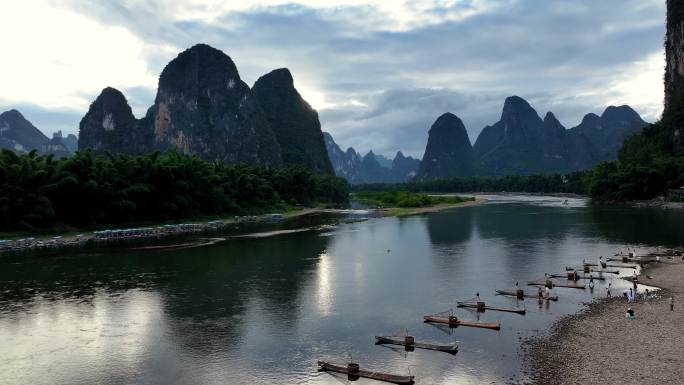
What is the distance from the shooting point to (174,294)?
3741cm

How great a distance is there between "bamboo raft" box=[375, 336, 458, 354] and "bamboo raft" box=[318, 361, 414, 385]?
3724 millimetres

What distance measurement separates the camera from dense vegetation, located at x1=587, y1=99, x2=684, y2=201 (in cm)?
11831

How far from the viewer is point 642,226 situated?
74.9 meters

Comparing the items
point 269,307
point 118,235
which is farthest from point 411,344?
point 118,235

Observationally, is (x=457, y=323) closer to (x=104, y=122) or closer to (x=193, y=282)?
(x=193, y=282)

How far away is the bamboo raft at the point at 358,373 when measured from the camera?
69.8 feet

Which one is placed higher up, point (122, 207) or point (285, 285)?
point (122, 207)

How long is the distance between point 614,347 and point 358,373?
13.1 m

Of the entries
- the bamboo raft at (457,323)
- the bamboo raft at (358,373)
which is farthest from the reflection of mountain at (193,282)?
the bamboo raft at (457,323)

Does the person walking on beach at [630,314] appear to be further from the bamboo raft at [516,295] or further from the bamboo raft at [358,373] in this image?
the bamboo raft at [358,373]

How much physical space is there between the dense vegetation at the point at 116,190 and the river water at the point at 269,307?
15.1 metres

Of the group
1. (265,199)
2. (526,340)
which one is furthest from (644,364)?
(265,199)

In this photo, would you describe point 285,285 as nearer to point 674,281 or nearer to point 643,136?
point 674,281

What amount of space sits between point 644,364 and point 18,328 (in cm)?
3401
